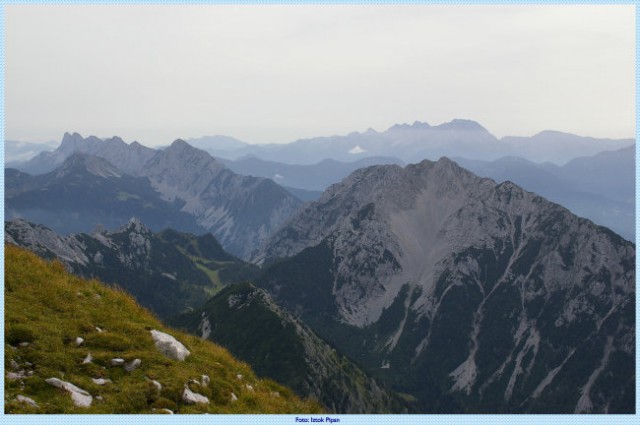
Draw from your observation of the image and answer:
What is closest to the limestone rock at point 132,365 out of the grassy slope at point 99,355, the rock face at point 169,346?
the grassy slope at point 99,355

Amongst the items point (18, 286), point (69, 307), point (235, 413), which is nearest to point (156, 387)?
point (235, 413)

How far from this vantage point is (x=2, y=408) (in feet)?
72.7

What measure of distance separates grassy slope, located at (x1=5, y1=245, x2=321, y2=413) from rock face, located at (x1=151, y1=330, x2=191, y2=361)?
33cm

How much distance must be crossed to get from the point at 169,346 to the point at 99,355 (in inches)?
142

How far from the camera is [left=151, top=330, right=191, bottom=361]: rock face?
92.6 ft

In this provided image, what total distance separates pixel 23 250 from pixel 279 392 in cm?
1903

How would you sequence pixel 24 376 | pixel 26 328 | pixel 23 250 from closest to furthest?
1. pixel 24 376
2. pixel 26 328
3. pixel 23 250

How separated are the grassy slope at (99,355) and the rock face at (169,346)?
1.08 ft

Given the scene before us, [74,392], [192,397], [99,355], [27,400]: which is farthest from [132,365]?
[27,400]

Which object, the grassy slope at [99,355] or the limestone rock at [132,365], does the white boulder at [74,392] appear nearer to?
the grassy slope at [99,355]

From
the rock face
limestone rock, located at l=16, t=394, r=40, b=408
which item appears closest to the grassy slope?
limestone rock, located at l=16, t=394, r=40, b=408

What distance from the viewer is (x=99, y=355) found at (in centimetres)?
2622
